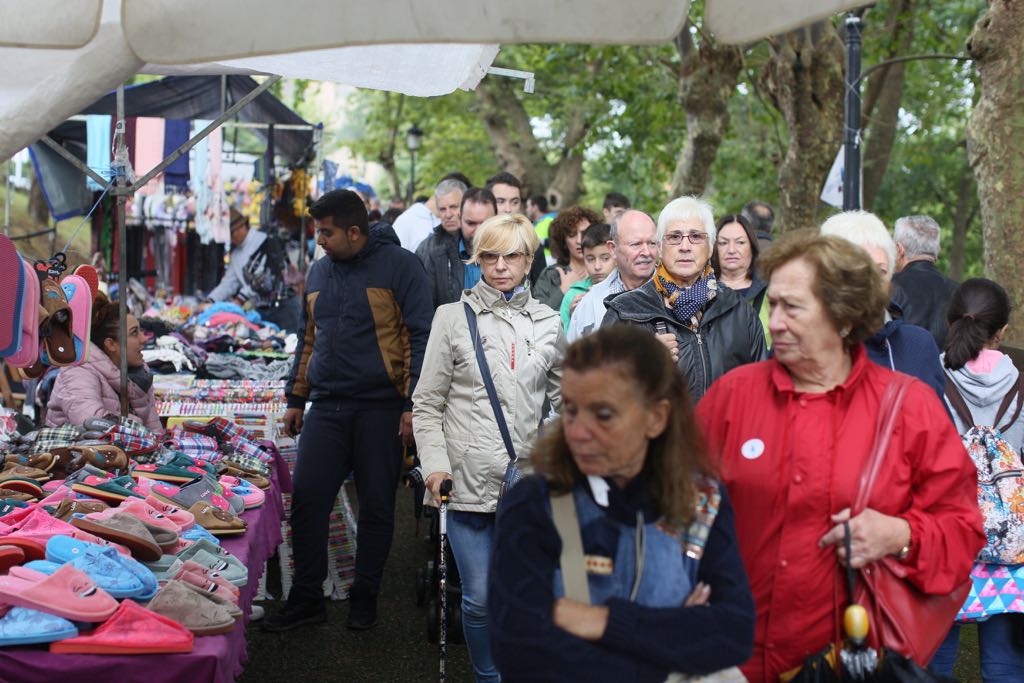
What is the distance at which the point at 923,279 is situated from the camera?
7.16 metres

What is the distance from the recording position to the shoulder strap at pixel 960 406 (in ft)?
15.8

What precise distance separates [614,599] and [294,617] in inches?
177

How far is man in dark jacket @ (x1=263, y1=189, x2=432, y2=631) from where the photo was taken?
249 inches

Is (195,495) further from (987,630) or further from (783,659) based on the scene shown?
(987,630)

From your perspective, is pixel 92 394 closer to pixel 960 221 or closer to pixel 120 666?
pixel 120 666

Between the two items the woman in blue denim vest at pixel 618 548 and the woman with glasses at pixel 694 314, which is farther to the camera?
the woman with glasses at pixel 694 314

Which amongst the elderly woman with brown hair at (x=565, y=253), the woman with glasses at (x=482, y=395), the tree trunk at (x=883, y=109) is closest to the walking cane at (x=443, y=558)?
the woman with glasses at (x=482, y=395)

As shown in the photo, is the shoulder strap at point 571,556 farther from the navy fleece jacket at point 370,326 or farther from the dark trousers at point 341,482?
the dark trousers at point 341,482

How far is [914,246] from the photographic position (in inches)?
287

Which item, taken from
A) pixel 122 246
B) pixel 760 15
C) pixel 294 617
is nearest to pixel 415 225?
pixel 122 246

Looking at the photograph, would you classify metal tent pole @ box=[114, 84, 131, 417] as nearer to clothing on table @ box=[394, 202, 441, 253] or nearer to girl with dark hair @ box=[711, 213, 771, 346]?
girl with dark hair @ box=[711, 213, 771, 346]

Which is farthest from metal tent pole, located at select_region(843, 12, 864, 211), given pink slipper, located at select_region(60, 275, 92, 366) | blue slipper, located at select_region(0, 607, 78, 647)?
blue slipper, located at select_region(0, 607, 78, 647)

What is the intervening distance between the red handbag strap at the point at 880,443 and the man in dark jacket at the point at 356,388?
353cm

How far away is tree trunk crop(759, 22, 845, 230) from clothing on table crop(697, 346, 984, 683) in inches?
486
